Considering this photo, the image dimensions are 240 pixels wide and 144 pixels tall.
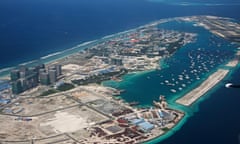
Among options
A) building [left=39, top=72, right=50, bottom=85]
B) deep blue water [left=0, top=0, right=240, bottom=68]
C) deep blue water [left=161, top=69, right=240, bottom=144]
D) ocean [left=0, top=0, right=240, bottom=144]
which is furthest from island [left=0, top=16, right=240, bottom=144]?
deep blue water [left=0, top=0, right=240, bottom=68]

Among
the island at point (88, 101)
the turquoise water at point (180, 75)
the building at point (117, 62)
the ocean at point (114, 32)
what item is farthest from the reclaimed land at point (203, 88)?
the building at point (117, 62)

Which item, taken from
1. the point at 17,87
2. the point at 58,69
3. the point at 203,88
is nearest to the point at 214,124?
the point at 203,88

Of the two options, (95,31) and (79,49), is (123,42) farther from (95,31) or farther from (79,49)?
(95,31)

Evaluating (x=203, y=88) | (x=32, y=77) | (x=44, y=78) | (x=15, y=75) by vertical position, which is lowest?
(x=203, y=88)

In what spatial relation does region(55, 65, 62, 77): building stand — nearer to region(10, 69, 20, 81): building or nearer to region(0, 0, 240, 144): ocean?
region(10, 69, 20, 81): building

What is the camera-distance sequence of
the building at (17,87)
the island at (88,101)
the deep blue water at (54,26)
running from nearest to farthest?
the island at (88,101) < the building at (17,87) < the deep blue water at (54,26)

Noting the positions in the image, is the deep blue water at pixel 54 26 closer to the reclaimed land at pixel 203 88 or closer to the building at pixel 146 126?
the reclaimed land at pixel 203 88

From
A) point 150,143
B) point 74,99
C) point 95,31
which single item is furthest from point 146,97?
point 95,31

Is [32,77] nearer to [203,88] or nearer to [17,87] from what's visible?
[17,87]
